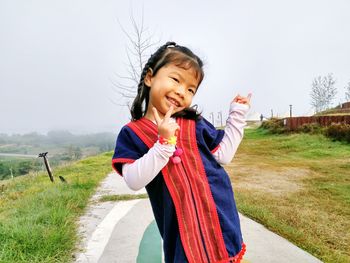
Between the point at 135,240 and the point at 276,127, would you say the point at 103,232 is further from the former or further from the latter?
the point at 276,127

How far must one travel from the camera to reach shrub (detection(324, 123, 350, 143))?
36.8 feet

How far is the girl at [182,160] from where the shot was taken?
1.31 meters

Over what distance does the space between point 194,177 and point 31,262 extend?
152 centimetres

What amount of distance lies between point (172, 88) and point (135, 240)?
179 centimetres

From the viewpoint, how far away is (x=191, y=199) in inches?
52.7

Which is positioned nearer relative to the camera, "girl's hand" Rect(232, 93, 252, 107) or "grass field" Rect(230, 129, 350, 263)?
"girl's hand" Rect(232, 93, 252, 107)

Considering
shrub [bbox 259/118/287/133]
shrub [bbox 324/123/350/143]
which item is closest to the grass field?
shrub [bbox 324/123/350/143]

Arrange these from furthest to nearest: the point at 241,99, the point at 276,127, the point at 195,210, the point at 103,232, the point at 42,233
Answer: the point at 276,127 < the point at 103,232 < the point at 42,233 < the point at 241,99 < the point at 195,210

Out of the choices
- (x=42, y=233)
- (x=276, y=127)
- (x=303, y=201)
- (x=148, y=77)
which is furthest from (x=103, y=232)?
(x=276, y=127)

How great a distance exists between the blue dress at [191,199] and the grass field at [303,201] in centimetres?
157

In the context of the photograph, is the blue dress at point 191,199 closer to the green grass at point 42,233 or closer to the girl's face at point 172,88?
the girl's face at point 172,88

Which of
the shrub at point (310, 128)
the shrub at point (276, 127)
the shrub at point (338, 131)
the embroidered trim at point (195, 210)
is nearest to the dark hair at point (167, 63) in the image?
the embroidered trim at point (195, 210)

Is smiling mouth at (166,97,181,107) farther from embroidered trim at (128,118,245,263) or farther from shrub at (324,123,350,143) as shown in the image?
shrub at (324,123,350,143)

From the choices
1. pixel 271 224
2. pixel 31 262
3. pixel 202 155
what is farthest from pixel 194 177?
pixel 271 224
